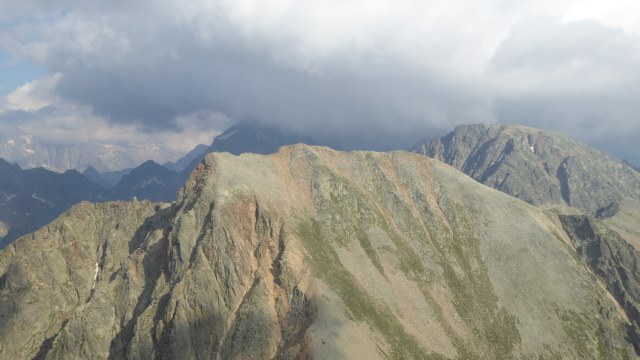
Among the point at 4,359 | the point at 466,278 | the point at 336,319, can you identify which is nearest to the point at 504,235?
the point at 466,278

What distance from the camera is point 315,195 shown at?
190m

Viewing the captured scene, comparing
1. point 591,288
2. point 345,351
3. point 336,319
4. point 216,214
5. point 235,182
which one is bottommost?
point 345,351

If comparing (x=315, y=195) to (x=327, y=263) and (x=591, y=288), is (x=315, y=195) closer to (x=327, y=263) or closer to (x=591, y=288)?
(x=327, y=263)

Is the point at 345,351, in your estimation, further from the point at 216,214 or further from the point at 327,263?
the point at 216,214

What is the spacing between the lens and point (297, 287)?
15038 cm

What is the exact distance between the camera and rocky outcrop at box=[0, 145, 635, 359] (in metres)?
148

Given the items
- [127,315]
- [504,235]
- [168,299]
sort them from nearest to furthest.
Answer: [168,299] → [127,315] → [504,235]

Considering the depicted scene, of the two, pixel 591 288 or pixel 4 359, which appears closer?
pixel 4 359

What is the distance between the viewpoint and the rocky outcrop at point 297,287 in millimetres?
148250

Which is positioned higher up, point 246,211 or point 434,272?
point 246,211

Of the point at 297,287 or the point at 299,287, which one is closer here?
the point at 299,287

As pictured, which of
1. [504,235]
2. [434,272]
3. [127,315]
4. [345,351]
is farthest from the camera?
[504,235]

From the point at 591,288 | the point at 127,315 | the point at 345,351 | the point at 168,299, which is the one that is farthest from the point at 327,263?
the point at 591,288

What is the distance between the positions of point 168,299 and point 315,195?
207 feet
